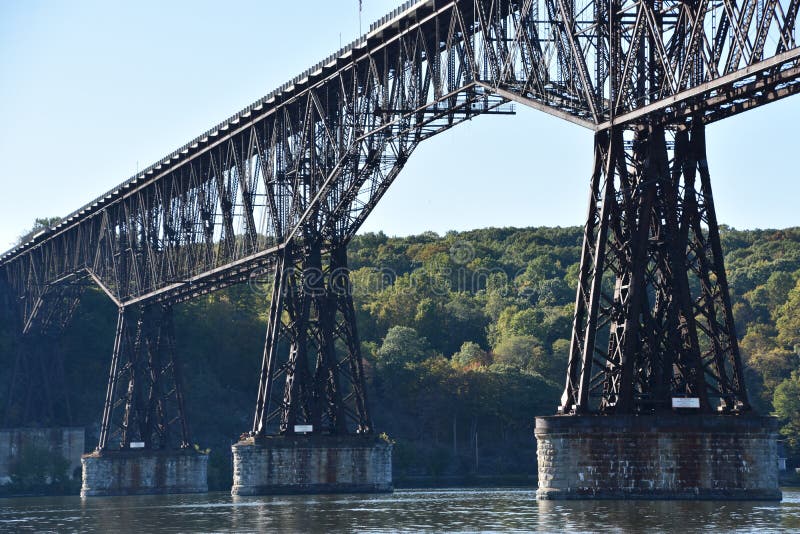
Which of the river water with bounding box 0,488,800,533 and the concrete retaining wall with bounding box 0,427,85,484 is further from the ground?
the concrete retaining wall with bounding box 0,427,85,484

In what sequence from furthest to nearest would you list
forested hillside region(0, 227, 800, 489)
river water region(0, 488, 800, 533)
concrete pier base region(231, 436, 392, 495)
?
forested hillside region(0, 227, 800, 489), concrete pier base region(231, 436, 392, 495), river water region(0, 488, 800, 533)

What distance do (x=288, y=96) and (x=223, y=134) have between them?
9.31 m

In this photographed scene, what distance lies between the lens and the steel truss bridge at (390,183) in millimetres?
50125

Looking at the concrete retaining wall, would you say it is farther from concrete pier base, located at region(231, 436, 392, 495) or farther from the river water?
concrete pier base, located at region(231, 436, 392, 495)

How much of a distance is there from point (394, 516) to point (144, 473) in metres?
46.1

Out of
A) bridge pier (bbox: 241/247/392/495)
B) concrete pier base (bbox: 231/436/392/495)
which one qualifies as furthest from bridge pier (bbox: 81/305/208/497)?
concrete pier base (bbox: 231/436/392/495)

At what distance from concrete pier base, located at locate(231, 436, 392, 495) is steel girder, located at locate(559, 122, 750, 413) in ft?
91.8

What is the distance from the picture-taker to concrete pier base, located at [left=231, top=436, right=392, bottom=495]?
3037 inches

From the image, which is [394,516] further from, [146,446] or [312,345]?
[146,446]

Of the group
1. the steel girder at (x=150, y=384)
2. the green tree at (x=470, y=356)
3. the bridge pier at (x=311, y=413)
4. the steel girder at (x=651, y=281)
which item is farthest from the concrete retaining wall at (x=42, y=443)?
the steel girder at (x=651, y=281)

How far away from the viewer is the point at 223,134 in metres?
88.4

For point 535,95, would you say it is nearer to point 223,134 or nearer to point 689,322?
point 689,322

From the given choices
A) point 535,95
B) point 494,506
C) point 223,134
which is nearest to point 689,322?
point 535,95

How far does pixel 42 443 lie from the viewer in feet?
399
